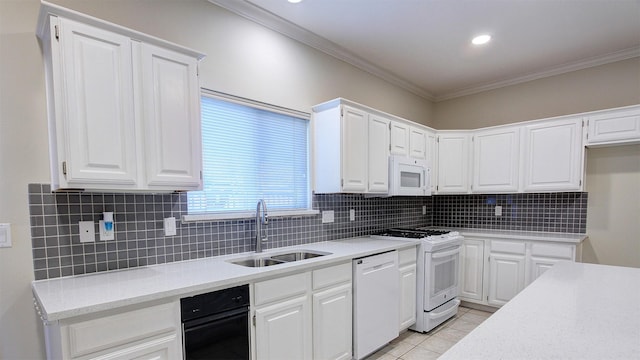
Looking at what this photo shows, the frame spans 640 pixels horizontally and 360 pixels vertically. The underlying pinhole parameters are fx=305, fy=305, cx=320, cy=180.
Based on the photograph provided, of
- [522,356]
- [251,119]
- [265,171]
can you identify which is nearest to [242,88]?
[251,119]

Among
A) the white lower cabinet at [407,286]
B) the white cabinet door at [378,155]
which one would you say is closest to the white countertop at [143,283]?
the white lower cabinet at [407,286]

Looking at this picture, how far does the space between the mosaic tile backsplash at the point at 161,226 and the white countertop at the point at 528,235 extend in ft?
0.64

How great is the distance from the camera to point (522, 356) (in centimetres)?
86

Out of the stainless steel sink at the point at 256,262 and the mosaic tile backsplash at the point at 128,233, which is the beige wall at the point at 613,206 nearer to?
the mosaic tile backsplash at the point at 128,233

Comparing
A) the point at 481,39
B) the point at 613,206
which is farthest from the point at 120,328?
the point at 613,206

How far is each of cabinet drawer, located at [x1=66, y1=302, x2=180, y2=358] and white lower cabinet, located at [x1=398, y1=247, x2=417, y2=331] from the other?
6.65 ft

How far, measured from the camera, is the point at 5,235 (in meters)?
1.52

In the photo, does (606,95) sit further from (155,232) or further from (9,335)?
(9,335)

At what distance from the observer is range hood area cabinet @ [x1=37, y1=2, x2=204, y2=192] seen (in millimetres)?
1437

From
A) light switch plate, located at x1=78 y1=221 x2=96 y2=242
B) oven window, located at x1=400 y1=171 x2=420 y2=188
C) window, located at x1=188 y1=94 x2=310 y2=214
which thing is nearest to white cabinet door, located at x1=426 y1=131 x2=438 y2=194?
oven window, located at x1=400 y1=171 x2=420 y2=188

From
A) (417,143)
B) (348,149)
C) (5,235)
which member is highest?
(417,143)

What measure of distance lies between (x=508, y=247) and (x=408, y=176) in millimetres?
1402

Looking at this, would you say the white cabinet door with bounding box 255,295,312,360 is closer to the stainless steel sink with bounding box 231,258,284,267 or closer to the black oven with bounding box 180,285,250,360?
the black oven with bounding box 180,285,250,360

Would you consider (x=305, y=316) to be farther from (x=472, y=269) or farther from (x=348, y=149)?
(x=472, y=269)
